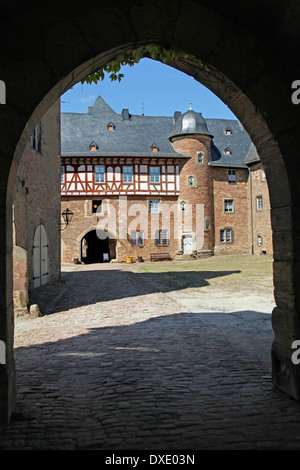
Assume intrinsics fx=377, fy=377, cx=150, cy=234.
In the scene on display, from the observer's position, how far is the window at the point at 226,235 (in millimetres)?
30188

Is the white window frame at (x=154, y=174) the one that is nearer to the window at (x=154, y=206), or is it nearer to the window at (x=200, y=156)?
the window at (x=154, y=206)

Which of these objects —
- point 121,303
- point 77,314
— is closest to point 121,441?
point 77,314

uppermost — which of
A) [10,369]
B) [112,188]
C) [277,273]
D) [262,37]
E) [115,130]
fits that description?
[115,130]

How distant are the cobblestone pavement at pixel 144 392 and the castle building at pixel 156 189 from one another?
66.7 ft

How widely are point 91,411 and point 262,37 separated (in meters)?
3.57

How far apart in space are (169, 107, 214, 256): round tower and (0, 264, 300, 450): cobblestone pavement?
21648 millimetres

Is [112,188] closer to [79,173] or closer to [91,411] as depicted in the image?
[79,173]

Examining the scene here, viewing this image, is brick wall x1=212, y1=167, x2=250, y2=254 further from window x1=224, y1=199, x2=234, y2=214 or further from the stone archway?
the stone archway

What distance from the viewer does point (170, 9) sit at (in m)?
3.10

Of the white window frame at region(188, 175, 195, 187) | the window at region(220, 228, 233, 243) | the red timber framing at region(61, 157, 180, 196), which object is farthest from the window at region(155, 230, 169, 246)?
the window at region(220, 228, 233, 243)

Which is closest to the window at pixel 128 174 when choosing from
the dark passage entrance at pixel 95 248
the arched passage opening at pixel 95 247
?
the arched passage opening at pixel 95 247

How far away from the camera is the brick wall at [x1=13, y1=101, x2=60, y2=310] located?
809cm

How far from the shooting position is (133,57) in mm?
3539

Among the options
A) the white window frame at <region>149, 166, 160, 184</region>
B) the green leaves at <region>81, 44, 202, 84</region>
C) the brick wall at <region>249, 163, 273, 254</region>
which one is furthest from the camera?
the brick wall at <region>249, 163, 273, 254</region>
